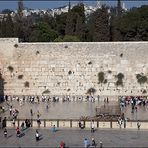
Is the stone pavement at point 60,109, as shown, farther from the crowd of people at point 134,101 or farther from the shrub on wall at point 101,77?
the shrub on wall at point 101,77

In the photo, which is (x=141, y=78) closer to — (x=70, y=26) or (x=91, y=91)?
(x=91, y=91)

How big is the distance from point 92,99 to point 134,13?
8.90 metres

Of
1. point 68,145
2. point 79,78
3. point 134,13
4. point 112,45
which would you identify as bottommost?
point 68,145

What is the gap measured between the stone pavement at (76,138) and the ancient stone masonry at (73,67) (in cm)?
814

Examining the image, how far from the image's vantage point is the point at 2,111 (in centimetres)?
2345

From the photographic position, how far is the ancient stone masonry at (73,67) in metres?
27.2

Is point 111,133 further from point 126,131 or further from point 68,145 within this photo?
point 68,145

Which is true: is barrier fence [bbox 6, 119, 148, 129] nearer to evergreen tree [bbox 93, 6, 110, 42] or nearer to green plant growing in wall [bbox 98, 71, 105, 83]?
green plant growing in wall [bbox 98, 71, 105, 83]

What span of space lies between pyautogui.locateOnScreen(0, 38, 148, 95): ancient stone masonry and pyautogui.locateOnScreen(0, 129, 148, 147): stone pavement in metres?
8.14

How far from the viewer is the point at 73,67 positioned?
27672 millimetres

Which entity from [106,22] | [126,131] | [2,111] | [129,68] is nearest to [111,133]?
[126,131]

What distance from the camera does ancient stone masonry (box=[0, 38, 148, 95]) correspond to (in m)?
27.2

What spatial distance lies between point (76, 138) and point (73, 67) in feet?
32.1

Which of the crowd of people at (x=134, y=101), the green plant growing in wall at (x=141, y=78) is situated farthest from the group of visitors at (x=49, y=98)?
the green plant growing in wall at (x=141, y=78)
